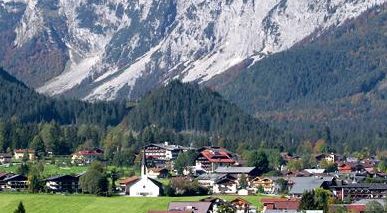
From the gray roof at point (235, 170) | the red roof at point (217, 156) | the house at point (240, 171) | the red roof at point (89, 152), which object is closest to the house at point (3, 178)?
the house at point (240, 171)

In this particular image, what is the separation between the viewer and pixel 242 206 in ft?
400

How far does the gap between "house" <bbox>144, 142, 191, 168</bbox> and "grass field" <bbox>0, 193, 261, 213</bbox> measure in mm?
42024

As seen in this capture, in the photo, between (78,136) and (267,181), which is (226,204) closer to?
(267,181)

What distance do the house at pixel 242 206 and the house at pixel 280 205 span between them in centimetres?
114

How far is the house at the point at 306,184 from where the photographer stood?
440ft

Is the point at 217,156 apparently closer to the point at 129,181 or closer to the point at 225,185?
the point at 225,185

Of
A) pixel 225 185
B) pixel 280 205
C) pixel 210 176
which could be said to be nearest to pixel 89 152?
pixel 210 176

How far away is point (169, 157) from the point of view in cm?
17488

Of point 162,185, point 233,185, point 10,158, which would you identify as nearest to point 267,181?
point 233,185

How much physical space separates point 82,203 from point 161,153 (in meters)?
52.5

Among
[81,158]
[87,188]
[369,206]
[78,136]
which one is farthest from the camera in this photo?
[78,136]

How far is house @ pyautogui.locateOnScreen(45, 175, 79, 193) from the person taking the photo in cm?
13800

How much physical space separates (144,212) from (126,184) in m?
18.0

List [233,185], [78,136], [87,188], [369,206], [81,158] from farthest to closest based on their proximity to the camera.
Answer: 1. [78,136]
2. [81,158]
3. [233,185]
4. [87,188]
5. [369,206]
